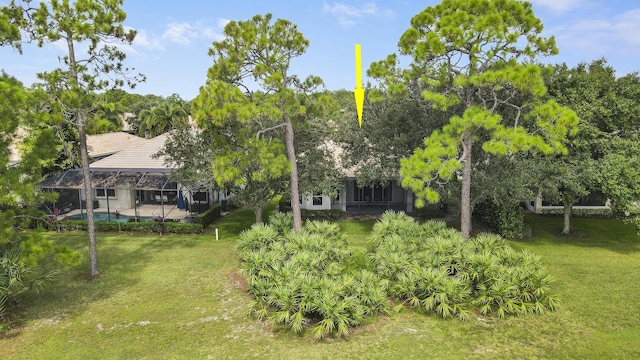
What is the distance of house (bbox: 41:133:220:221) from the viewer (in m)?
23.3

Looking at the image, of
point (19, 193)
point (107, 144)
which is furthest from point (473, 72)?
point (107, 144)

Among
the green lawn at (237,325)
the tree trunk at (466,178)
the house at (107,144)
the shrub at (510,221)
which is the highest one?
the house at (107,144)

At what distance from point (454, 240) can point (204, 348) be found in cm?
893

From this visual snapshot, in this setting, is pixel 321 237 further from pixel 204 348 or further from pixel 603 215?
pixel 603 215

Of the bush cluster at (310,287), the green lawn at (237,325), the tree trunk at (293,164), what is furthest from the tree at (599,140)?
the tree trunk at (293,164)

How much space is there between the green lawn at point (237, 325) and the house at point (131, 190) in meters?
7.31

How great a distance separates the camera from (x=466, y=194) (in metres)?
16.3

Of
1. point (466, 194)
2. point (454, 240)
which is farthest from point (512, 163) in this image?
point (454, 240)

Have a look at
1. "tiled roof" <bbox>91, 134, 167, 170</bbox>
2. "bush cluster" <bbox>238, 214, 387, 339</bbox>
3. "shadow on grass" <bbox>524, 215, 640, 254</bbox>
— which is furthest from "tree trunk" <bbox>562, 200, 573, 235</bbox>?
"tiled roof" <bbox>91, 134, 167, 170</bbox>

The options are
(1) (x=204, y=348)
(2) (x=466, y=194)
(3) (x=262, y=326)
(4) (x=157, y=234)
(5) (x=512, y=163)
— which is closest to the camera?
(1) (x=204, y=348)

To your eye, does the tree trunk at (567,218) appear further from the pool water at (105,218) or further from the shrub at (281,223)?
the pool water at (105,218)

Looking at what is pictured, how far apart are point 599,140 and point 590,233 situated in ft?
19.9

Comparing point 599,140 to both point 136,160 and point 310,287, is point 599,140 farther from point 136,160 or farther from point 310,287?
point 136,160

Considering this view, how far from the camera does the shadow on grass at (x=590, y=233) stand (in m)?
19.5
